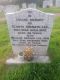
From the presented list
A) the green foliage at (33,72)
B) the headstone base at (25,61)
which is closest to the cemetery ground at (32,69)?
the green foliage at (33,72)

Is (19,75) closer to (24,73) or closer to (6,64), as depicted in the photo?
(24,73)

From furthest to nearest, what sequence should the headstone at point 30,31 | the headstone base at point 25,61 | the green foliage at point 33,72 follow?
the headstone at point 30,31
the headstone base at point 25,61
the green foliage at point 33,72

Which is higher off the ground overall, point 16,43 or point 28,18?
point 28,18

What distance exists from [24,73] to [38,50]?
4.90 ft

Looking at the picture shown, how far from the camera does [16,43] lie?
730cm

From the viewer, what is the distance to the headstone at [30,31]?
7.07 m

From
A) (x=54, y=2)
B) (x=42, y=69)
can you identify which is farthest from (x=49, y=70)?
(x=54, y=2)

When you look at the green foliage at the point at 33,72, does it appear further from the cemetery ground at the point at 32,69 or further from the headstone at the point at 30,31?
the headstone at the point at 30,31

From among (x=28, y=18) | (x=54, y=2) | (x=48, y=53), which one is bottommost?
(x=54, y=2)

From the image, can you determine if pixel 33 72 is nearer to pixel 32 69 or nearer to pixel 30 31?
pixel 32 69

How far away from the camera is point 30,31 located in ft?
23.6

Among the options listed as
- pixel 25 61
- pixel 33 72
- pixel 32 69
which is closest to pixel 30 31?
pixel 25 61

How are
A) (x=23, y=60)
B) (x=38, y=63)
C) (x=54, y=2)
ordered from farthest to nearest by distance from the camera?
(x=54, y=2), (x=23, y=60), (x=38, y=63)

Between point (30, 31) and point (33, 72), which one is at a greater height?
point (30, 31)
